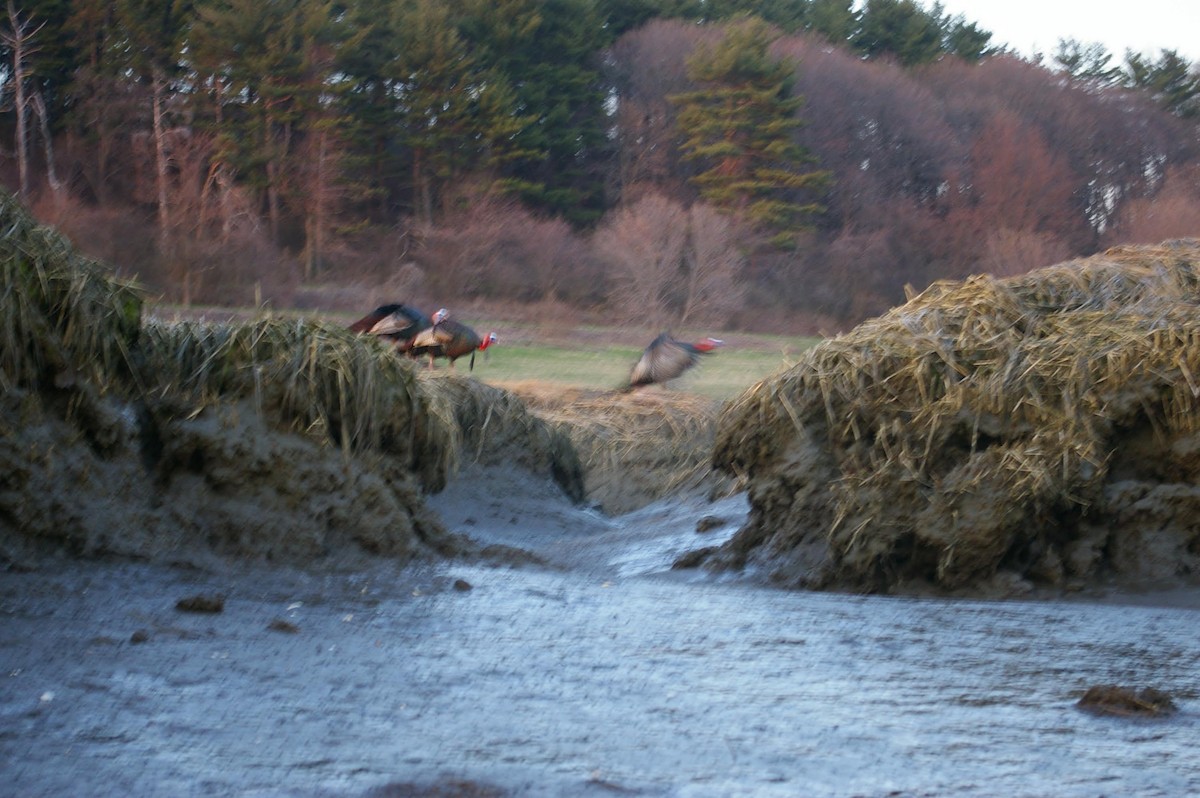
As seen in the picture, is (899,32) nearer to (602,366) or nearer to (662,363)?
(602,366)

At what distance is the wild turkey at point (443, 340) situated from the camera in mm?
15078

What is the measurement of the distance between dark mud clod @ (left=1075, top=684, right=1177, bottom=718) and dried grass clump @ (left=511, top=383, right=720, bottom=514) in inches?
331

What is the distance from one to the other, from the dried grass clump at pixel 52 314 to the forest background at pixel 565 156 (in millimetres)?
22976

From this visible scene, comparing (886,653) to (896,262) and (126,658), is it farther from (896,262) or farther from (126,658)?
(896,262)

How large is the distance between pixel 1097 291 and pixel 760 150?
122ft

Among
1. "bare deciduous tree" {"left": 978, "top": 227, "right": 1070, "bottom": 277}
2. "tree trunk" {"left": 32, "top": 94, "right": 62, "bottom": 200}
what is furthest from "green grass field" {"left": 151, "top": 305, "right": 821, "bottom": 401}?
"tree trunk" {"left": 32, "top": 94, "right": 62, "bottom": 200}

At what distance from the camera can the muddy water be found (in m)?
3.83

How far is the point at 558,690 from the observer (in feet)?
15.5

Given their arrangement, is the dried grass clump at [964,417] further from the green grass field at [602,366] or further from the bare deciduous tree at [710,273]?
the bare deciduous tree at [710,273]

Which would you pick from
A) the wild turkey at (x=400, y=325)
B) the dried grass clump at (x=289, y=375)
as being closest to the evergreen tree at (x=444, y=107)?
the wild turkey at (x=400, y=325)

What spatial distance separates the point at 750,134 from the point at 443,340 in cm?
3172

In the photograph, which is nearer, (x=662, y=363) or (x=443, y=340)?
(x=443, y=340)

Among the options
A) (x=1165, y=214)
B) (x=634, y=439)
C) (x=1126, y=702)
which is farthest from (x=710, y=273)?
(x=1126, y=702)

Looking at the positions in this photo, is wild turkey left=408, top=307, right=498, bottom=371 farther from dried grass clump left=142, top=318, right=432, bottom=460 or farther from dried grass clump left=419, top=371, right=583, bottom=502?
dried grass clump left=142, top=318, right=432, bottom=460
